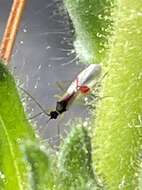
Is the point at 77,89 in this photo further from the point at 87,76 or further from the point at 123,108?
the point at 123,108

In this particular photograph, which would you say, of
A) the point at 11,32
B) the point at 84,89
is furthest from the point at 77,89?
the point at 11,32

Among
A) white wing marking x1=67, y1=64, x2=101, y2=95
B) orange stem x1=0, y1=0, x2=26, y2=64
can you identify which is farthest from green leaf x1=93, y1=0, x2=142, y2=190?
orange stem x1=0, y1=0, x2=26, y2=64

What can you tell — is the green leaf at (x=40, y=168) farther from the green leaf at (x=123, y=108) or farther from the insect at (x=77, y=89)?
the insect at (x=77, y=89)

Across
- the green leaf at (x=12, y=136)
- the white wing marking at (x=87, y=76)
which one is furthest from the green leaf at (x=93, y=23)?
the green leaf at (x=12, y=136)

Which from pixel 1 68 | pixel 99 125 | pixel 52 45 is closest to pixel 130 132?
pixel 99 125

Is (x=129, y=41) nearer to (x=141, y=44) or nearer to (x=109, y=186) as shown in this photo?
(x=141, y=44)
